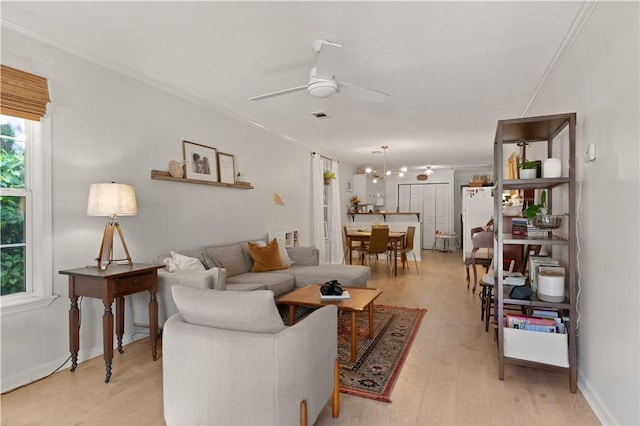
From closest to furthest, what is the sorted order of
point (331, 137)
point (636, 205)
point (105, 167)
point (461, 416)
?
point (636, 205), point (461, 416), point (105, 167), point (331, 137)

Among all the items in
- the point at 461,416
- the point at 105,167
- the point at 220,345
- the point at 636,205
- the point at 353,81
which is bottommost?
the point at 461,416

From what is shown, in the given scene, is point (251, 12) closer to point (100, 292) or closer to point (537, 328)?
point (100, 292)

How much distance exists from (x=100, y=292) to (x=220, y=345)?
1.39 m

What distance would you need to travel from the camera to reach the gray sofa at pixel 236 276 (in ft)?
10.1

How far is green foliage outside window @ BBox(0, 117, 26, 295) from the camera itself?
248 cm

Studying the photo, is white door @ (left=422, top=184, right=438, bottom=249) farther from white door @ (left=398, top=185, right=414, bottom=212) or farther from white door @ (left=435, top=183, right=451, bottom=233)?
white door @ (left=398, top=185, right=414, bottom=212)

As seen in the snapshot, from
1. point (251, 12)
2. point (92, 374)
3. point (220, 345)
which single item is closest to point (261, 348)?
point (220, 345)

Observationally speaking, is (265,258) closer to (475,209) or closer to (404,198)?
(475,209)

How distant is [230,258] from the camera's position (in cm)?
418

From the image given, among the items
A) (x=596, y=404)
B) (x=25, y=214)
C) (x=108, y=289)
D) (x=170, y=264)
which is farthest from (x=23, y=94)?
(x=596, y=404)

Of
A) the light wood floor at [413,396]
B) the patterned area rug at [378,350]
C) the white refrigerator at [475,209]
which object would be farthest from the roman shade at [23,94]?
the white refrigerator at [475,209]

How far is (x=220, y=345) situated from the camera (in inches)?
63.7

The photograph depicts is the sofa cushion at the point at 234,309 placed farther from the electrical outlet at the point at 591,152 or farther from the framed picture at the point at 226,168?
the framed picture at the point at 226,168

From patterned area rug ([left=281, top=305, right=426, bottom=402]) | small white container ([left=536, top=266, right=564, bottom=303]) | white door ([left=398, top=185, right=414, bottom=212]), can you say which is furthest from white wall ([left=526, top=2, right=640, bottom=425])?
white door ([left=398, top=185, right=414, bottom=212])
